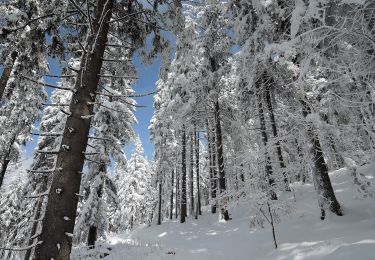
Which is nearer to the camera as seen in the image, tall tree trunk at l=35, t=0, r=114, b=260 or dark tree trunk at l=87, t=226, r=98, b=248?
tall tree trunk at l=35, t=0, r=114, b=260

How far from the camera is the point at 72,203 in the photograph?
11.3 feet

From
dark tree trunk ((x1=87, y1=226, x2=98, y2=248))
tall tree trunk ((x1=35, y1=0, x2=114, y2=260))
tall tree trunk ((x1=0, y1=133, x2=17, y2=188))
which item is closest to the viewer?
tall tree trunk ((x1=35, y1=0, x2=114, y2=260))

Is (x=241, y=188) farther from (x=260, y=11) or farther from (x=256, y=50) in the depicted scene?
(x=260, y=11)

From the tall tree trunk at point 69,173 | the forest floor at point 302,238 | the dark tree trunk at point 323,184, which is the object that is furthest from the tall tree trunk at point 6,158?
the dark tree trunk at point 323,184

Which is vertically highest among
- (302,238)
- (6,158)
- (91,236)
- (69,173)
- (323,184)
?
(6,158)

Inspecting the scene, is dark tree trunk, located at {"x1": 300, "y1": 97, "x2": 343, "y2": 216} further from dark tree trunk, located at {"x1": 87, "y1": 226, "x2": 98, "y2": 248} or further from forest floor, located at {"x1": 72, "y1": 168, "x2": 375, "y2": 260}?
dark tree trunk, located at {"x1": 87, "y1": 226, "x2": 98, "y2": 248}

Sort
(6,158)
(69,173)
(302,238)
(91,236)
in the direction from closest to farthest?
1. (69,173)
2. (302,238)
3. (91,236)
4. (6,158)

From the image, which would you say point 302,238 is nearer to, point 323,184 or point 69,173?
point 323,184

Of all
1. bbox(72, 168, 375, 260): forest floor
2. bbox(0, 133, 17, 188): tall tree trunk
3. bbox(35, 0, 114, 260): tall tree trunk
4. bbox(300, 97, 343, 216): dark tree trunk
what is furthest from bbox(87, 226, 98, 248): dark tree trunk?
A: bbox(35, 0, 114, 260): tall tree trunk

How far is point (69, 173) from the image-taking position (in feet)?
11.4

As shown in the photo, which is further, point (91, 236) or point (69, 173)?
point (91, 236)

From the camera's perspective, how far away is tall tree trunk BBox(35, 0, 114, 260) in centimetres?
314

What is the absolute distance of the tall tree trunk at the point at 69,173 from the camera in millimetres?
3136

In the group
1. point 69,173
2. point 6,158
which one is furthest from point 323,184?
point 6,158
